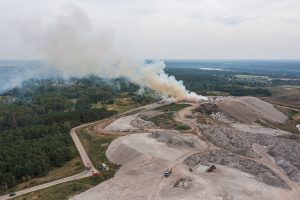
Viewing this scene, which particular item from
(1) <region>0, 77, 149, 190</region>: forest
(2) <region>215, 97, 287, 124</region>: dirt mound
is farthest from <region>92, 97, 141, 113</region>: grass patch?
(2) <region>215, 97, 287, 124</region>: dirt mound

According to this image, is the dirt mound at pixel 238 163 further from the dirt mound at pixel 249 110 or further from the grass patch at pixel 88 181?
the dirt mound at pixel 249 110

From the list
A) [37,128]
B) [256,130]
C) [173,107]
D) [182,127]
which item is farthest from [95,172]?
[173,107]

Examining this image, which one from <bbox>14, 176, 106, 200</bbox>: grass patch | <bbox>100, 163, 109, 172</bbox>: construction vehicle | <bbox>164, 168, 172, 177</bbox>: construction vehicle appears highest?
<bbox>164, 168, 172, 177</bbox>: construction vehicle

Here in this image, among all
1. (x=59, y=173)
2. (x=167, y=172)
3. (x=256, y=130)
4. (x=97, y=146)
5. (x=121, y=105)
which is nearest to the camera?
(x=167, y=172)

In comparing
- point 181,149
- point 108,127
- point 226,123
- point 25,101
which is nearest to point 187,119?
point 226,123

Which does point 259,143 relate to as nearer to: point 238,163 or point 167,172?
point 238,163

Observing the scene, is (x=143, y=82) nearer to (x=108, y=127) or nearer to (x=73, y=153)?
(x=108, y=127)

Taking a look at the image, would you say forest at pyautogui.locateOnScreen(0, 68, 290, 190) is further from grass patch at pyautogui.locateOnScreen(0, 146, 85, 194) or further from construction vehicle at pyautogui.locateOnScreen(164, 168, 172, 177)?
construction vehicle at pyautogui.locateOnScreen(164, 168, 172, 177)
